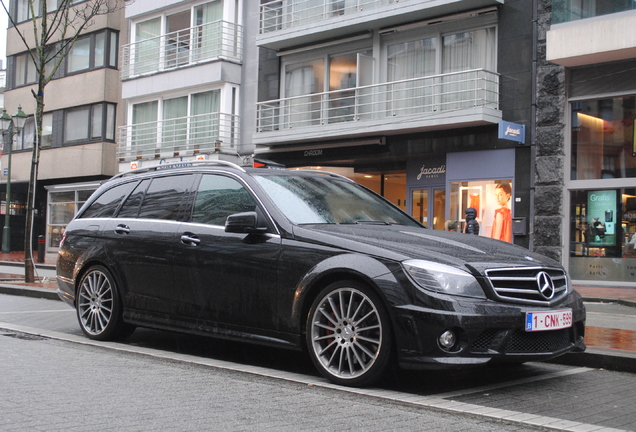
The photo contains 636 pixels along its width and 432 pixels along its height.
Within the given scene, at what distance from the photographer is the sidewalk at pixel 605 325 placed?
21.2 ft

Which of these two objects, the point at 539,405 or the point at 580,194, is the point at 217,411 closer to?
the point at 539,405

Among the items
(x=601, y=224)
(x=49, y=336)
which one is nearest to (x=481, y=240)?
(x=49, y=336)

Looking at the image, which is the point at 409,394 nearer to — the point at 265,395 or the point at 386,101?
the point at 265,395

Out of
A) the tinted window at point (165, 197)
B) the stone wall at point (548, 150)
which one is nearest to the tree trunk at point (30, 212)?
the tinted window at point (165, 197)

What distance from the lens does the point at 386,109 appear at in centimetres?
2150

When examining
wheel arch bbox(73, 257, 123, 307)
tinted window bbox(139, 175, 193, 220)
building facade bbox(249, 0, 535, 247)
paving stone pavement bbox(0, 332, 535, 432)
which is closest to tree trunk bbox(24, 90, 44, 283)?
wheel arch bbox(73, 257, 123, 307)

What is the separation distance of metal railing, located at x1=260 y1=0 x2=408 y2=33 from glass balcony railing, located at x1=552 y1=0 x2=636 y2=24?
4.86m

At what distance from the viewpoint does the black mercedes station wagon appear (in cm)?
531

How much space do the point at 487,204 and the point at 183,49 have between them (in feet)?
44.9

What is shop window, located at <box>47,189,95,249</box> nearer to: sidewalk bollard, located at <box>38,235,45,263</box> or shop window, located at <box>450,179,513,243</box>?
sidewalk bollard, located at <box>38,235,45,263</box>

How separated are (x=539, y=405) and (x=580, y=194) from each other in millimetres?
13584

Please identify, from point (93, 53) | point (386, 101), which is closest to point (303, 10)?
point (386, 101)

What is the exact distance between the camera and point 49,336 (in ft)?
26.6

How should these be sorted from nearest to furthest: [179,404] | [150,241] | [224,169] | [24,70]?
[179,404] → [224,169] → [150,241] → [24,70]
